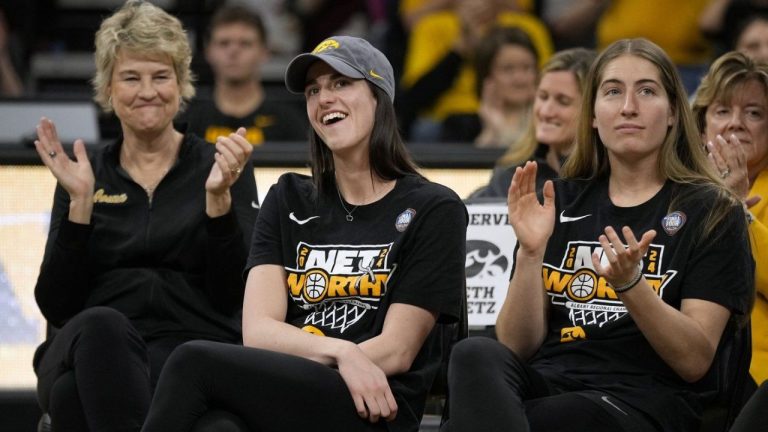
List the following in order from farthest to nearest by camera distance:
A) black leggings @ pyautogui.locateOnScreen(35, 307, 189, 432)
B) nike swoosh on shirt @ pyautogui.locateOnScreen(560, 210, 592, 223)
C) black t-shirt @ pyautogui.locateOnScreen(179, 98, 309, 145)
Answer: black t-shirt @ pyautogui.locateOnScreen(179, 98, 309, 145) → black leggings @ pyautogui.locateOnScreen(35, 307, 189, 432) → nike swoosh on shirt @ pyautogui.locateOnScreen(560, 210, 592, 223)

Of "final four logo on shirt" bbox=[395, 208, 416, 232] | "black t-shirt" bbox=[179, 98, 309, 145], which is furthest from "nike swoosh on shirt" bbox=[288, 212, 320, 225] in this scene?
"black t-shirt" bbox=[179, 98, 309, 145]

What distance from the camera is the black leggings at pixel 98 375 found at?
3764 millimetres

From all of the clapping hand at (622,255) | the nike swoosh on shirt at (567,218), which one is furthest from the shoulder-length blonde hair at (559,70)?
the clapping hand at (622,255)

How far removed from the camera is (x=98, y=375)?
3.78 meters

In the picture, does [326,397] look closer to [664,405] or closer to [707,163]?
[664,405]

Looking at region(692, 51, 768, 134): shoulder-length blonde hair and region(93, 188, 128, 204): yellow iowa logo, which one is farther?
region(93, 188, 128, 204): yellow iowa logo

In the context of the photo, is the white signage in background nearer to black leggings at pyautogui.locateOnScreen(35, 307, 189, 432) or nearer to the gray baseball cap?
the gray baseball cap

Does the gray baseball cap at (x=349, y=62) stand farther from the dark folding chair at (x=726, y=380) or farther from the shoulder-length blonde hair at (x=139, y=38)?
the dark folding chair at (x=726, y=380)

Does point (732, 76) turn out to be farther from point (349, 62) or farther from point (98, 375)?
point (98, 375)

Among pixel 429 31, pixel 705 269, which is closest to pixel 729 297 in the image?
pixel 705 269

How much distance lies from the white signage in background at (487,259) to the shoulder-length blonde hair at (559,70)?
42cm

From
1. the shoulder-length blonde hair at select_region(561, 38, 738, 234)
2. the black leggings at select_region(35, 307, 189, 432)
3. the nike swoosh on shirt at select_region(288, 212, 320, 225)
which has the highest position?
the shoulder-length blonde hair at select_region(561, 38, 738, 234)

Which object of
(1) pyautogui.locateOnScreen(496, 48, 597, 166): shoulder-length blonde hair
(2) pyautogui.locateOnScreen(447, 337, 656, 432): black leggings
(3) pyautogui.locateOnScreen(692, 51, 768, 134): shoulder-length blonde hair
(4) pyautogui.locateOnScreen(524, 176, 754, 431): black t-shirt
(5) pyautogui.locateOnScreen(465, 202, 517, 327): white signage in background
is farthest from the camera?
(1) pyautogui.locateOnScreen(496, 48, 597, 166): shoulder-length blonde hair

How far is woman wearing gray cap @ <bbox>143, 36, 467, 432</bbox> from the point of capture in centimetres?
329
